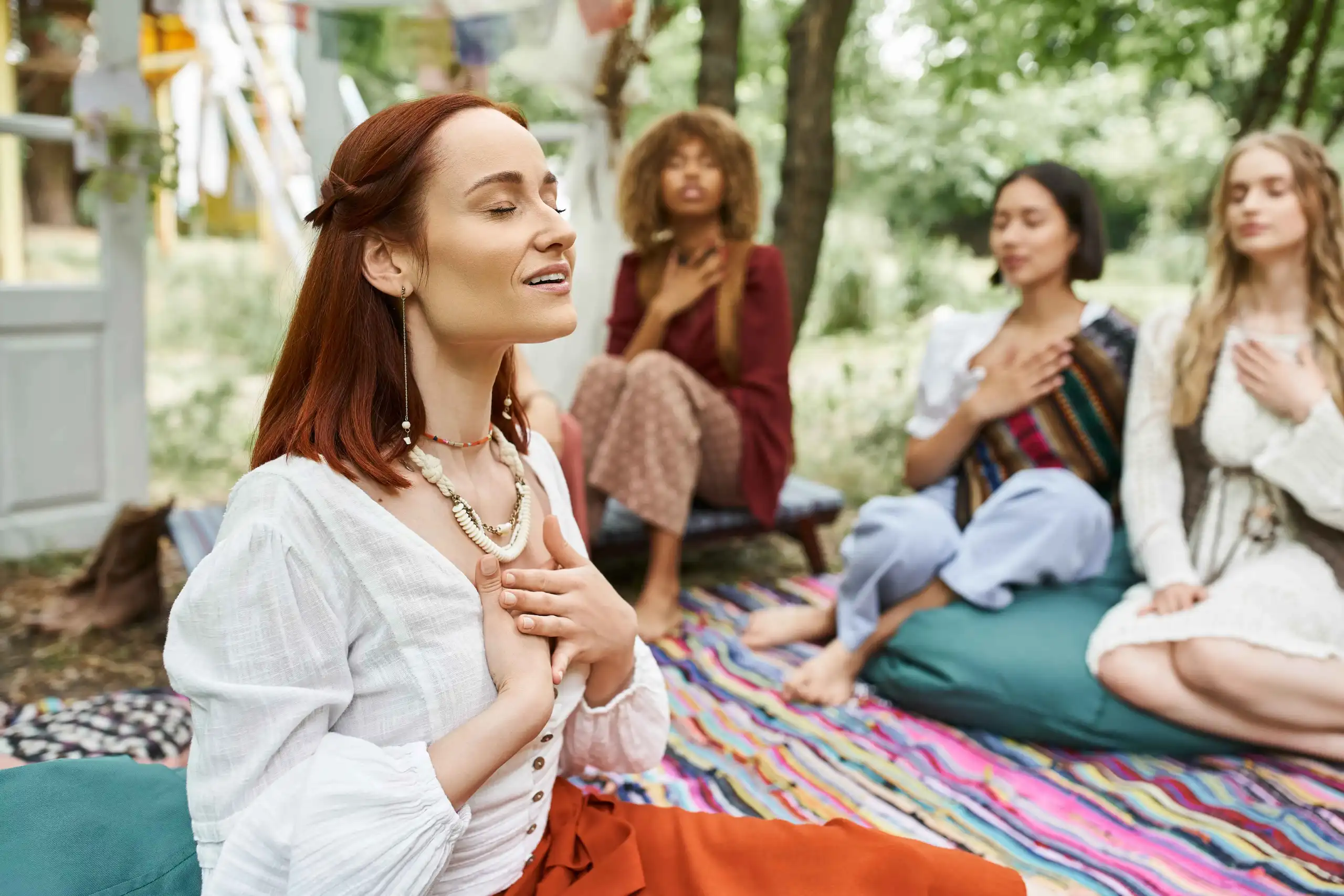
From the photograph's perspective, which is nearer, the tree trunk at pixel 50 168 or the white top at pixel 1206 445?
the white top at pixel 1206 445

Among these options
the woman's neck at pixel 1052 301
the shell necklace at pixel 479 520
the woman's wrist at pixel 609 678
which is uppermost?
the woman's neck at pixel 1052 301

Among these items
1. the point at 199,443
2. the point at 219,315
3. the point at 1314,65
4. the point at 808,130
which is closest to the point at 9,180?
the point at 199,443

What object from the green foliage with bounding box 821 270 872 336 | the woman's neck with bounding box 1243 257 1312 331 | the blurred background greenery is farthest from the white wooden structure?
the green foliage with bounding box 821 270 872 336

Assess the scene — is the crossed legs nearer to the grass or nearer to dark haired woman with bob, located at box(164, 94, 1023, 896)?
dark haired woman with bob, located at box(164, 94, 1023, 896)

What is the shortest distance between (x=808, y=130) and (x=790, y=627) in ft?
8.22

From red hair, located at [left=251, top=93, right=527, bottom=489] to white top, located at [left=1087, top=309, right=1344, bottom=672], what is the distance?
6.74 ft

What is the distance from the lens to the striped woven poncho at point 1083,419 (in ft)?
9.82

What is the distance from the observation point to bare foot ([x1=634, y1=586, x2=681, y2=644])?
325cm

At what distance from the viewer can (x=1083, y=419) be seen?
3.01m

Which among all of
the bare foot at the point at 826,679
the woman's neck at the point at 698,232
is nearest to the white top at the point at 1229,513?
the bare foot at the point at 826,679

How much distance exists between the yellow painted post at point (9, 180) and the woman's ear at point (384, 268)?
3.70 m

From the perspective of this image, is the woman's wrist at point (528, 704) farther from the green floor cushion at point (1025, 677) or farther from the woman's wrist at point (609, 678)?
the green floor cushion at point (1025, 677)

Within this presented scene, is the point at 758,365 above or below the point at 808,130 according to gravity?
below

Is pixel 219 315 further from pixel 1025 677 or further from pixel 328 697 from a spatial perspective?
pixel 328 697
